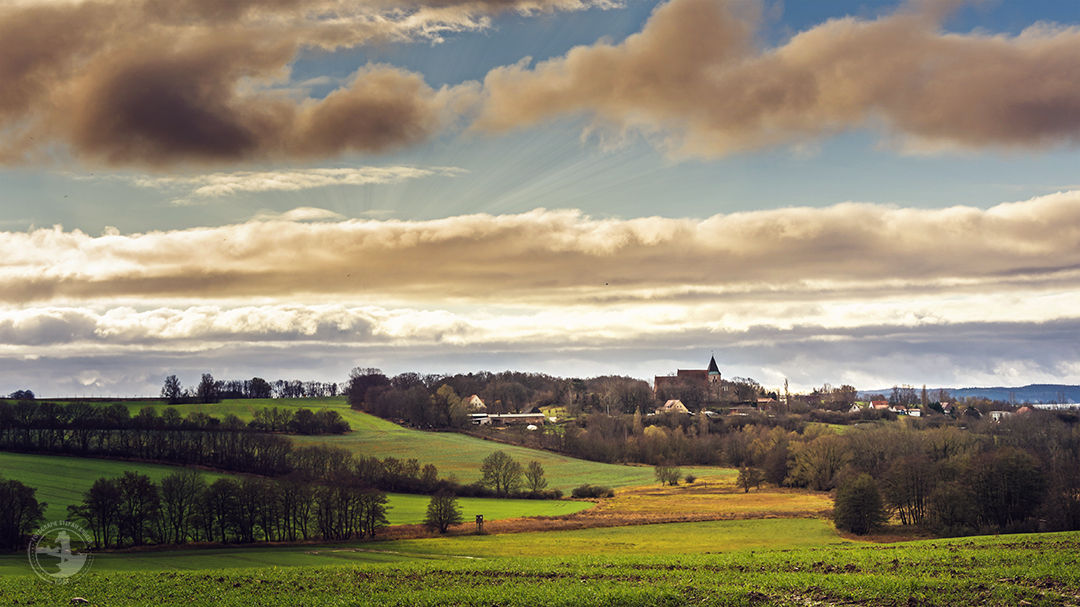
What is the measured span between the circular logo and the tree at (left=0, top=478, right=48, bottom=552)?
43.5 inches

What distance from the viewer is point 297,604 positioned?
1053 inches

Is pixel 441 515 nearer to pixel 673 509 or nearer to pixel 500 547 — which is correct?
pixel 500 547

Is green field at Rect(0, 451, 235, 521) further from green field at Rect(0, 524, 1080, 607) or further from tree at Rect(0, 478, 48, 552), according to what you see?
green field at Rect(0, 524, 1080, 607)

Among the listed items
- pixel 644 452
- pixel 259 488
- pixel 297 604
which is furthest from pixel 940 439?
pixel 297 604

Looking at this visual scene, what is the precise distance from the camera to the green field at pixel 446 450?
131m

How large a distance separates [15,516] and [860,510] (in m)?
78.5

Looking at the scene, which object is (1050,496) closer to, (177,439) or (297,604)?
(297,604)

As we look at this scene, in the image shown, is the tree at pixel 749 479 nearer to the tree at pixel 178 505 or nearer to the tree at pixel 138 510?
the tree at pixel 178 505

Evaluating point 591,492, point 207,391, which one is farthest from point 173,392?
point 591,492

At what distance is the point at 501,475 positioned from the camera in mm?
112250

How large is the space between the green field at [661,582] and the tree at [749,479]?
85074 mm

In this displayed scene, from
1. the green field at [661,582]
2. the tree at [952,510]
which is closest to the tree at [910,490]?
the tree at [952,510]

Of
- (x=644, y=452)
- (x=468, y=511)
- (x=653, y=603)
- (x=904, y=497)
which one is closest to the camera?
(x=653, y=603)

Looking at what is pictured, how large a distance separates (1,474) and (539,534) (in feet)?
236
